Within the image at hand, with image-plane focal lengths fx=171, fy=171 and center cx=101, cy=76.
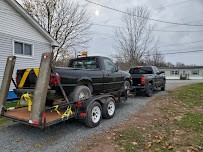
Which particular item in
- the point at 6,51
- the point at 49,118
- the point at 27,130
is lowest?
the point at 27,130

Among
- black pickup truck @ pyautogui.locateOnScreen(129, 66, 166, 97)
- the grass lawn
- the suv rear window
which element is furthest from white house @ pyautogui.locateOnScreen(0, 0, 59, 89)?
the grass lawn

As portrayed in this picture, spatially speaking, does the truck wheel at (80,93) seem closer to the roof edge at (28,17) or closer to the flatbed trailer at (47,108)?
the flatbed trailer at (47,108)

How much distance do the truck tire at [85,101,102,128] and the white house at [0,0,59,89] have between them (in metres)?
6.97

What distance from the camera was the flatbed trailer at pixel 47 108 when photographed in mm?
4066

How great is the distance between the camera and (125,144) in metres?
4.15

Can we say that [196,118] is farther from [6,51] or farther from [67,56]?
[67,56]

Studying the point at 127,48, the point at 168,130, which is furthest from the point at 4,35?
the point at 127,48

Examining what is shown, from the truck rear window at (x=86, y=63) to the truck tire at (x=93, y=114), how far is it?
5.48 ft

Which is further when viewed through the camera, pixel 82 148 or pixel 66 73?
pixel 66 73

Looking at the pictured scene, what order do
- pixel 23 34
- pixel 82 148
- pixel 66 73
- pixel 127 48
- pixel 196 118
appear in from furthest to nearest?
1. pixel 127 48
2. pixel 23 34
3. pixel 196 118
4. pixel 66 73
5. pixel 82 148

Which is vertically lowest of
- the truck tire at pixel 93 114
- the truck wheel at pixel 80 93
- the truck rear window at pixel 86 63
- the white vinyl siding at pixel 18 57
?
the truck tire at pixel 93 114

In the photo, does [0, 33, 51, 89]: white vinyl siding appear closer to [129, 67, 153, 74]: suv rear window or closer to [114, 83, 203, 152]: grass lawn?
[129, 67, 153, 74]: suv rear window

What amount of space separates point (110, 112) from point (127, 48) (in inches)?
794

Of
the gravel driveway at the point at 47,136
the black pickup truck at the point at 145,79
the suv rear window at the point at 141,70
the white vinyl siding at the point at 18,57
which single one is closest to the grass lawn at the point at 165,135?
the gravel driveway at the point at 47,136
